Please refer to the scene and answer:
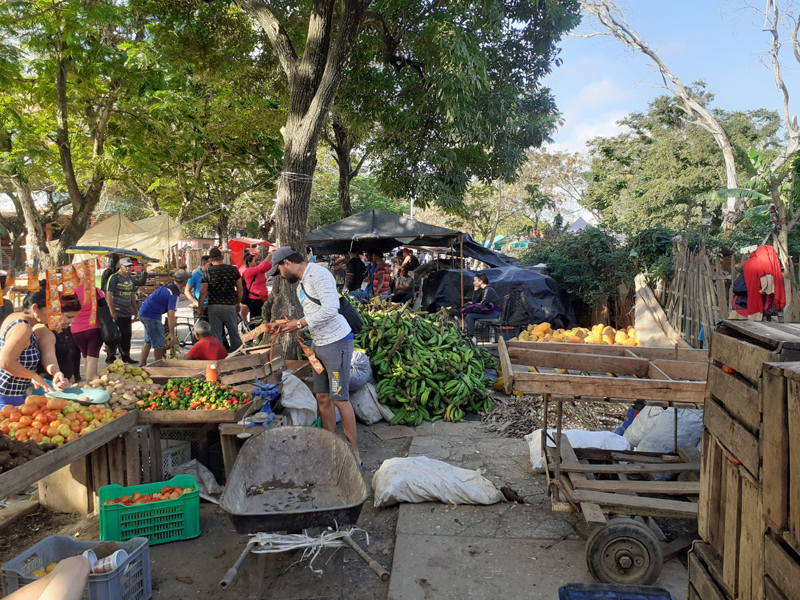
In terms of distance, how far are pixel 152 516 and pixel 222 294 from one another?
5274mm

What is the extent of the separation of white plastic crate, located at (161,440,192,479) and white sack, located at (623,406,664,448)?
14.1 ft

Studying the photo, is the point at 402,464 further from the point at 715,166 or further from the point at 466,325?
the point at 715,166

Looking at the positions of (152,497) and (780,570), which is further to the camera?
(152,497)

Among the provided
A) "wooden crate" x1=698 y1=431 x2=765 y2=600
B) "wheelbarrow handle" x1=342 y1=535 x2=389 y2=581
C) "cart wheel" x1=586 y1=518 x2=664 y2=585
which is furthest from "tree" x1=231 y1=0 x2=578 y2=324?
"wooden crate" x1=698 y1=431 x2=765 y2=600

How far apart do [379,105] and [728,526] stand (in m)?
10.8

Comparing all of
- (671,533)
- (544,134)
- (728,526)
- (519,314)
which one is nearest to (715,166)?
(544,134)

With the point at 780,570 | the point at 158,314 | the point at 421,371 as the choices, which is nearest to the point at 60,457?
the point at 780,570

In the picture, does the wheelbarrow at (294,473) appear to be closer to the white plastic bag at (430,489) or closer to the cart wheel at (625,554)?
the white plastic bag at (430,489)

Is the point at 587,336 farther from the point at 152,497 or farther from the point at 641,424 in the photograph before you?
the point at 152,497

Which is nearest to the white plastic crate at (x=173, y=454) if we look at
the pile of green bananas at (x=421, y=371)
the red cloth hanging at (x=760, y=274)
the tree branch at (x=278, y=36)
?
the pile of green bananas at (x=421, y=371)

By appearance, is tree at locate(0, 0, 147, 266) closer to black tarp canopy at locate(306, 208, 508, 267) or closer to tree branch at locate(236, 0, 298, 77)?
tree branch at locate(236, 0, 298, 77)

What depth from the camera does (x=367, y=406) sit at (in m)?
7.06

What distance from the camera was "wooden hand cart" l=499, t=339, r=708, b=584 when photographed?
3.50 meters

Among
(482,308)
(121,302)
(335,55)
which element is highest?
(335,55)
